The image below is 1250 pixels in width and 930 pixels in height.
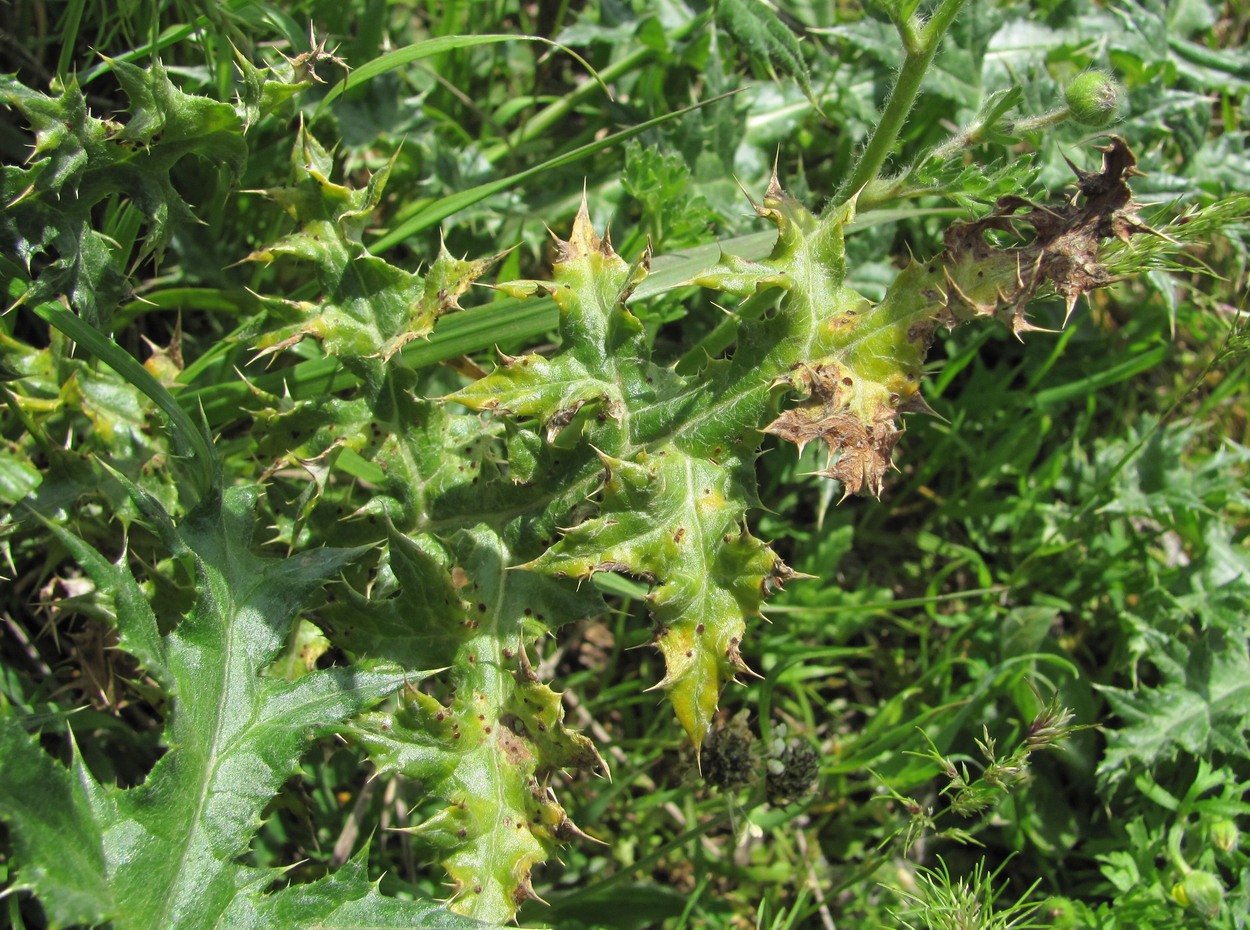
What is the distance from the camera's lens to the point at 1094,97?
2.10 metres

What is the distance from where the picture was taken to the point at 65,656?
304cm

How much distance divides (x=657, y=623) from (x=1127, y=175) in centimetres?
131

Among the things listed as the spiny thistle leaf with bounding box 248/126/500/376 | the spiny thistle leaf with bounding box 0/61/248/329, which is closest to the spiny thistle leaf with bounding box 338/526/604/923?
the spiny thistle leaf with bounding box 248/126/500/376

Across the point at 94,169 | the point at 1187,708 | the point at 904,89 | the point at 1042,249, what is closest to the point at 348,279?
the point at 94,169

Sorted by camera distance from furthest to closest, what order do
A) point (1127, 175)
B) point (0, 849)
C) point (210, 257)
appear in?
point (210, 257) < point (0, 849) < point (1127, 175)

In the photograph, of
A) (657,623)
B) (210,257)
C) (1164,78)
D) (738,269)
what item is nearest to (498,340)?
(738,269)

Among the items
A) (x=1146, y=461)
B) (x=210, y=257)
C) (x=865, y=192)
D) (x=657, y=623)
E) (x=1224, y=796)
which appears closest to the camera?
(x=657, y=623)

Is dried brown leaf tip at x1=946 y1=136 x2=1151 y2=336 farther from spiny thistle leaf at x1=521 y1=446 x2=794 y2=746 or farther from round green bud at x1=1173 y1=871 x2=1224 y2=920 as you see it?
round green bud at x1=1173 y1=871 x2=1224 y2=920

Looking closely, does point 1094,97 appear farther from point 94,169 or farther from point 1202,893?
point 94,169

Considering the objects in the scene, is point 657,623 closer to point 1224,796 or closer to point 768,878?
point 768,878

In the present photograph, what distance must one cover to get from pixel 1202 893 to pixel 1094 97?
2055 mm

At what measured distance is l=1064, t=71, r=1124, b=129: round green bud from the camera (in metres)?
2.10

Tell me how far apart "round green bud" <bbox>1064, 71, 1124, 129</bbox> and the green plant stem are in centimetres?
30

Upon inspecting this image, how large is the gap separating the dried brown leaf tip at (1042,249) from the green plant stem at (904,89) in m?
0.31
